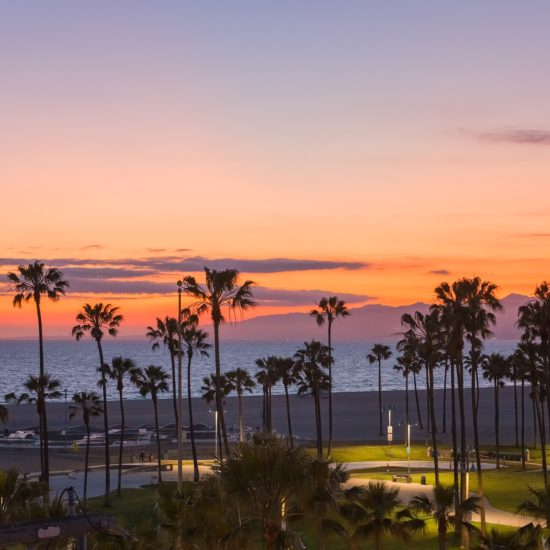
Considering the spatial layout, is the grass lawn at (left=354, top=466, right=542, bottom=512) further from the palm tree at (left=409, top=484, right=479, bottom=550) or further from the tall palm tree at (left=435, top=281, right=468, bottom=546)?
the palm tree at (left=409, top=484, right=479, bottom=550)

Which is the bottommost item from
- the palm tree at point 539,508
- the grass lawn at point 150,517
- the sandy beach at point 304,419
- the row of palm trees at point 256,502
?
the sandy beach at point 304,419

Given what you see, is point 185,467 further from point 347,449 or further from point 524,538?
point 524,538

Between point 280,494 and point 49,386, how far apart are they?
43.9 metres

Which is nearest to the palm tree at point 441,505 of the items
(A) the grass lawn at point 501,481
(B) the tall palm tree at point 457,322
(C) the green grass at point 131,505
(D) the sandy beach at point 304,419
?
(B) the tall palm tree at point 457,322

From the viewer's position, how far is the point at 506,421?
465 ft

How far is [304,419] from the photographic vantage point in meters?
149

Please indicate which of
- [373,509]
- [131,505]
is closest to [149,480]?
[131,505]

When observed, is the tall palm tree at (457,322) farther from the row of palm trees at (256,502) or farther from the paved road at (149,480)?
the row of palm trees at (256,502)

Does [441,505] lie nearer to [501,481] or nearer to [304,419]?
[501,481]

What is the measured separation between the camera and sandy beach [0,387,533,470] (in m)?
94.8

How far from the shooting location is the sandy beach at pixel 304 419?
3733 inches

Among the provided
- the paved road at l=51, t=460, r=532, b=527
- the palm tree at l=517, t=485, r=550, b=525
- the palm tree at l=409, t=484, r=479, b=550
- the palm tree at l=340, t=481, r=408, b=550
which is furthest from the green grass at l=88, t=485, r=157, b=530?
the palm tree at l=517, t=485, r=550, b=525

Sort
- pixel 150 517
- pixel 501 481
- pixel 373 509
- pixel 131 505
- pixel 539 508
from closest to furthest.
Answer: pixel 373 509, pixel 539 508, pixel 150 517, pixel 131 505, pixel 501 481

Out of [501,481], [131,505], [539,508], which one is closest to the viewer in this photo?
[539,508]
